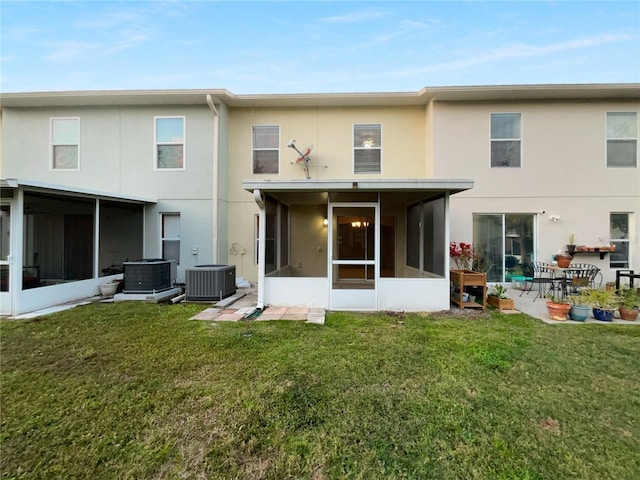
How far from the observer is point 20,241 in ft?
18.4

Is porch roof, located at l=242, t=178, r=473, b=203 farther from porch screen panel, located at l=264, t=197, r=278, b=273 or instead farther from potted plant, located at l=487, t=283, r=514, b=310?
potted plant, located at l=487, t=283, r=514, b=310

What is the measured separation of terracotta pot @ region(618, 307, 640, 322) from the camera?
5.43 metres

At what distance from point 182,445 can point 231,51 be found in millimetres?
11475

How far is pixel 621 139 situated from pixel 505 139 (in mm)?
3117

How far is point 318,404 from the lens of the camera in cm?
271

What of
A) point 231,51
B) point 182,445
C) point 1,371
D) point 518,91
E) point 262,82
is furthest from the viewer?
point 262,82

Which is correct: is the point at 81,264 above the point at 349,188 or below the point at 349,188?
below

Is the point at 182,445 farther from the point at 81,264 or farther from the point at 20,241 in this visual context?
the point at 81,264

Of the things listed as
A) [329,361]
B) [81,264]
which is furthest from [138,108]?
[329,361]

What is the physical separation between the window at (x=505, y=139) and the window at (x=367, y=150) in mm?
3137

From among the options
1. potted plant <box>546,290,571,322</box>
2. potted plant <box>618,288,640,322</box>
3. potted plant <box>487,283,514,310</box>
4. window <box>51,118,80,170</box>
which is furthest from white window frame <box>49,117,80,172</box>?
potted plant <box>618,288,640,322</box>

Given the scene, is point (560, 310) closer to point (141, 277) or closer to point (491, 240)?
point (491, 240)

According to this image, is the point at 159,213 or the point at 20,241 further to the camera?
the point at 159,213

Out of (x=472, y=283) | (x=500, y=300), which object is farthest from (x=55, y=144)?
(x=500, y=300)
